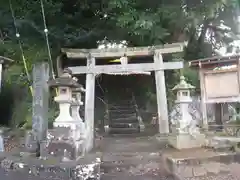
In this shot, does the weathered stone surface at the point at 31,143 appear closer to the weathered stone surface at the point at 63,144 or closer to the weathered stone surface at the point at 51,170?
the weathered stone surface at the point at 51,170

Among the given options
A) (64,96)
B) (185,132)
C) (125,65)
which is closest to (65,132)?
(64,96)

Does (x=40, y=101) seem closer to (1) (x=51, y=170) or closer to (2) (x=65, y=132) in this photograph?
(2) (x=65, y=132)

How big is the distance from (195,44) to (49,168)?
1051 centimetres

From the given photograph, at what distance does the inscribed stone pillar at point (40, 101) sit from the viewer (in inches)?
260

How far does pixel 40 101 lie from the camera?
670 cm

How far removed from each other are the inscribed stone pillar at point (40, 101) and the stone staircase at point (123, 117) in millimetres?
5145

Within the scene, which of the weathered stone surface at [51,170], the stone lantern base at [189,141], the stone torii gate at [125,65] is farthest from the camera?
the stone torii gate at [125,65]

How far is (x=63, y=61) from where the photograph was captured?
10.6 meters

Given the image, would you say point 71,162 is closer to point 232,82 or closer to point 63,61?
point 232,82

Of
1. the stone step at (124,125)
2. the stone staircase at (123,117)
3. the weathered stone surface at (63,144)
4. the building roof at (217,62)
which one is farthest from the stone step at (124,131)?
the weathered stone surface at (63,144)

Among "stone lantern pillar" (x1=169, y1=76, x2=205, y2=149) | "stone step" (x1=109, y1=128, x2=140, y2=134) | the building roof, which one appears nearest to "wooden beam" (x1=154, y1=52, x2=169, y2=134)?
the building roof

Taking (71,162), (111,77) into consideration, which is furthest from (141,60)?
(71,162)

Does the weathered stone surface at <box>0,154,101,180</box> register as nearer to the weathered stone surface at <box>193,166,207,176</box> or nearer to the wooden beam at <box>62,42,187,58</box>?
the weathered stone surface at <box>193,166,207,176</box>

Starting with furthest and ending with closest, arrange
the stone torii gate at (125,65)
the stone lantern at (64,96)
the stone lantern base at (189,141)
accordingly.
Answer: the stone torii gate at (125,65) → the stone lantern base at (189,141) → the stone lantern at (64,96)
